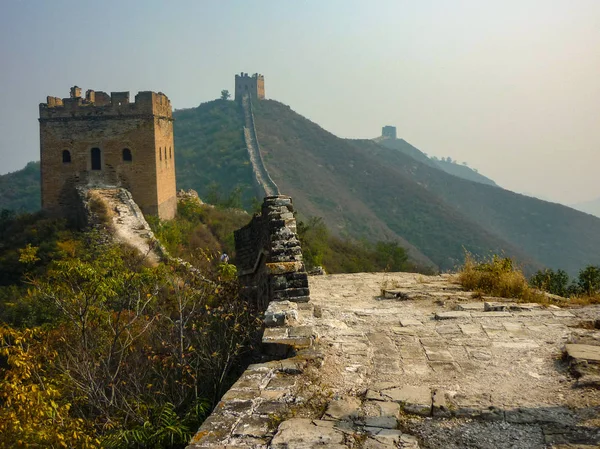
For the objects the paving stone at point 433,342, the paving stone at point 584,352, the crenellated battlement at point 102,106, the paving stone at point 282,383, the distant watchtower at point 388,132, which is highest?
the distant watchtower at point 388,132

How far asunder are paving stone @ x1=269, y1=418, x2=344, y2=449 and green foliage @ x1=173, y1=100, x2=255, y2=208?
1295 inches

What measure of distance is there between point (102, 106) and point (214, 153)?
37.8 meters

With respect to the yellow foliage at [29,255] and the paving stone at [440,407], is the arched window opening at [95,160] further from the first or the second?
the paving stone at [440,407]

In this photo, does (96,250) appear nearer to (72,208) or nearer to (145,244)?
(145,244)

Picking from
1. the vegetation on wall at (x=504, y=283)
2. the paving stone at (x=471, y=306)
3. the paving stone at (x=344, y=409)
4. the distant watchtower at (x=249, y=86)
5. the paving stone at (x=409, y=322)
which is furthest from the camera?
the distant watchtower at (x=249, y=86)

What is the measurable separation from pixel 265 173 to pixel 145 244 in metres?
33.5

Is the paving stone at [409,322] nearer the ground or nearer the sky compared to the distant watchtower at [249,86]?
nearer the ground

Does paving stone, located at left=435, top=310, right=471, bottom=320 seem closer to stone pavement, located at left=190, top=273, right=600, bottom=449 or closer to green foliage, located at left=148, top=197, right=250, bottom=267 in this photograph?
stone pavement, located at left=190, top=273, right=600, bottom=449

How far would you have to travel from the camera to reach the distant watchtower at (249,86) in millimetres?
82500

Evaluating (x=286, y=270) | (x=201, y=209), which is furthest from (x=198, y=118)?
(x=286, y=270)

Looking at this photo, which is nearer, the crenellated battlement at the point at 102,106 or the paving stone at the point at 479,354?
the paving stone at the point at 479,354

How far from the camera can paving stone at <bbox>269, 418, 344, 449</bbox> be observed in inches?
125

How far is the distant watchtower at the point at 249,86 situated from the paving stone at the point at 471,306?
78.4m

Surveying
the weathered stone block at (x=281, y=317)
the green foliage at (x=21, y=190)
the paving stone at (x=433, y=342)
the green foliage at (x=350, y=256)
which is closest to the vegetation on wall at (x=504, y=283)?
the paving stone at (x=433, y=342)
